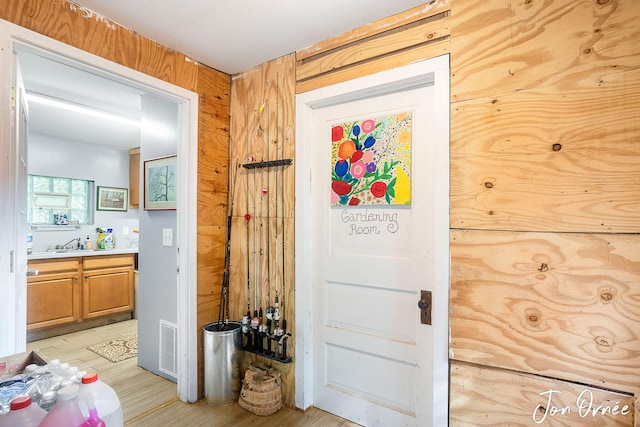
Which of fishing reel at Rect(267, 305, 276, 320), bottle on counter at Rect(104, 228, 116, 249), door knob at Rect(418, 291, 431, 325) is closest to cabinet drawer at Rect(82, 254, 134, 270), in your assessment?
bottle on counter at Rect(104, 228, 116, 249)

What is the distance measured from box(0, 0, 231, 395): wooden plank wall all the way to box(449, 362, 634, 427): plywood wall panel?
1804mm

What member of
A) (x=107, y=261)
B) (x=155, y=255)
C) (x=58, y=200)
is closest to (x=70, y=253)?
(x=107, y=261)

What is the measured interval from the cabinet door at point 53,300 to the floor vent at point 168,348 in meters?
1.89

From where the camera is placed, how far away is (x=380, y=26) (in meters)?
1.90

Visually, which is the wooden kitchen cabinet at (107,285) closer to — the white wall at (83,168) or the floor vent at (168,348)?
the white wall at (83,168)

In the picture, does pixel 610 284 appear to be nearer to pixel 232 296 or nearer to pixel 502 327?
pixel 502 327

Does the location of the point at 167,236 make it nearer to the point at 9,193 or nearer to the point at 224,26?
the point at 9,193

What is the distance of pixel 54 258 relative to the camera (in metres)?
3.68

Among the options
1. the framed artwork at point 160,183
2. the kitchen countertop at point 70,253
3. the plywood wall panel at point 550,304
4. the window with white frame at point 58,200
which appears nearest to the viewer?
the plywood wall panel at point 550,304

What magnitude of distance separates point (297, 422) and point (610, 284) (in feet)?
6.19

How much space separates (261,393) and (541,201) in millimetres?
2027

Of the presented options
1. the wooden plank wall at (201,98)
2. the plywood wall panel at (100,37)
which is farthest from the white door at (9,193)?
the wooden plank wall at (201,98)

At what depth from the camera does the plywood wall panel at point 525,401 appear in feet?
4.42

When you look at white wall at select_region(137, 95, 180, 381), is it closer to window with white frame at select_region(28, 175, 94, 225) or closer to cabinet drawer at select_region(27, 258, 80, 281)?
cabinet drawer at select_region(27, 258, 80, 281)
